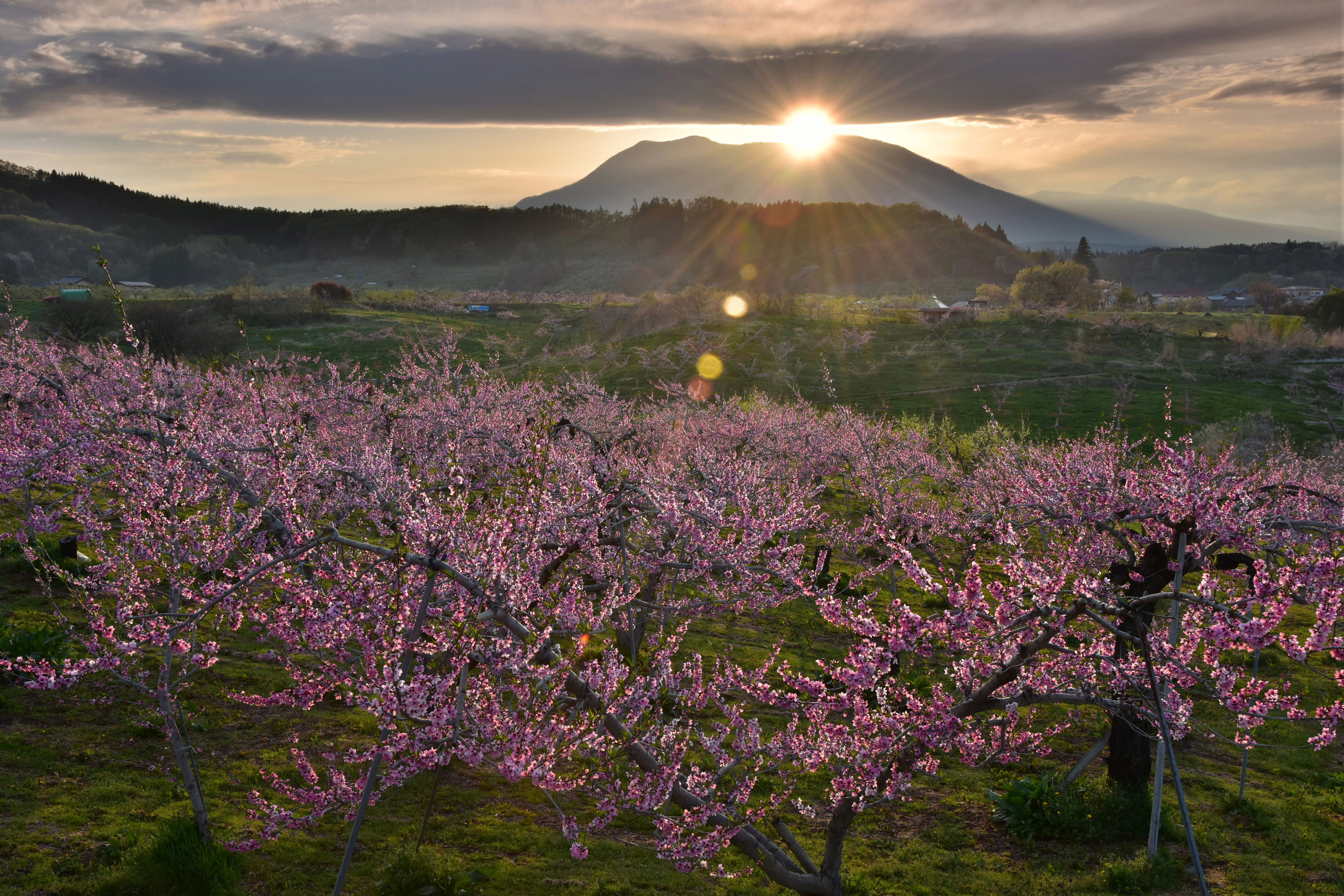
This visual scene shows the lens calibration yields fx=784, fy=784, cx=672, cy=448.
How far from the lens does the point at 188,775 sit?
698cm

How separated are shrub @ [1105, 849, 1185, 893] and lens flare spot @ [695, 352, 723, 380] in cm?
4913

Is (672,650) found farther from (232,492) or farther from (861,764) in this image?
(232,492)

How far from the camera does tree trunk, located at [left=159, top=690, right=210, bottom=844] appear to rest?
22.0 feet

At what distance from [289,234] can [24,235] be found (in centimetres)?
5576

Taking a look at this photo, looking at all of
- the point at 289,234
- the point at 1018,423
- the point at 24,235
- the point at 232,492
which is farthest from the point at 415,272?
the point at 232,492

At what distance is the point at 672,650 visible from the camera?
733cm

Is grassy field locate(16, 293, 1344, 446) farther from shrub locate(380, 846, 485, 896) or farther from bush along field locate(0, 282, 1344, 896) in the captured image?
shrub locate(380, 846, 485, 896)

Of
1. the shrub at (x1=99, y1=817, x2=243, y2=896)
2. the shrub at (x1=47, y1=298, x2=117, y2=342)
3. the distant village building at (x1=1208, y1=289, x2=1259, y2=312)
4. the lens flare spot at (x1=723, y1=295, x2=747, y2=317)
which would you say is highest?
the distant village building at (x1=1208, y1=289, x2=1259, y2=312)

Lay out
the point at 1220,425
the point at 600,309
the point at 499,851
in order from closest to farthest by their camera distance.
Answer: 1. the point at 499,851
2. the point at 1220,425
3. the point at 600,309

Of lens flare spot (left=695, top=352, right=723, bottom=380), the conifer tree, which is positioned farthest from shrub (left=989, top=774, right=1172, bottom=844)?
the conifer tree

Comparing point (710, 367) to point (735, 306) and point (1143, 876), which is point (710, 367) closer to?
point (735, 306)

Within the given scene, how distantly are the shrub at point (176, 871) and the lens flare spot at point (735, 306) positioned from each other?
7154cm

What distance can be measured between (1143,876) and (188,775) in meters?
9.72

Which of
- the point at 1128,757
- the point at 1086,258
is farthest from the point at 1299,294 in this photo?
the point at 1128,757
